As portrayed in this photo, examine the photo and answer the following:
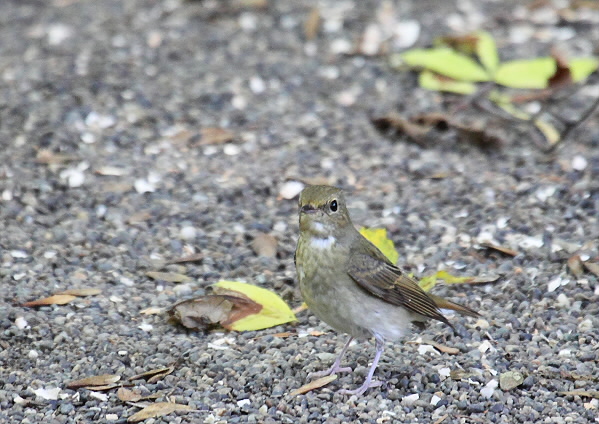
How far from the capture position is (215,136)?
26.0 feet

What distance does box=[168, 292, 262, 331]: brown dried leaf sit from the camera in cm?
559

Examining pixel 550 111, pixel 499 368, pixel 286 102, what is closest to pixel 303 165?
pixel 286 102

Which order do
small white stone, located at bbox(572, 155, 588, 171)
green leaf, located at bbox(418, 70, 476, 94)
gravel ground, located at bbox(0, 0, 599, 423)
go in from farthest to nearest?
green leaf, located at bbox(418, 70, 476, 94)
small white stone, located at bbox(572, 155, 588, 171)
gravel ground, located at bbox(0, 0, 599, 423)

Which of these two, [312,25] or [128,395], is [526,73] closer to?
[312,25]

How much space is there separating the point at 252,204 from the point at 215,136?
104 cm

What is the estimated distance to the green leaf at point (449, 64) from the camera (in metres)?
8.60

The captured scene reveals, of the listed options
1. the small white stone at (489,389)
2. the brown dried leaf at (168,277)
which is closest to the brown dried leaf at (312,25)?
the brown dried leaf at (168,277)

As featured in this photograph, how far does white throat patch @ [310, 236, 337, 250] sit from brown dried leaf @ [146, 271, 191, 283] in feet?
4.21

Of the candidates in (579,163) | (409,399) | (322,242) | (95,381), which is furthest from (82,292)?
(579,163)

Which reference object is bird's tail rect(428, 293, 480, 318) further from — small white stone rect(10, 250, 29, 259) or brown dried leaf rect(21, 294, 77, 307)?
small white stone rect(10, 250, 29, 259)

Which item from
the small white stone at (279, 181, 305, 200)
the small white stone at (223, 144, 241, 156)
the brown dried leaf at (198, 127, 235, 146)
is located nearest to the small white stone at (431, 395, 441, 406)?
the small white stone at (279, 181, 305, 200)

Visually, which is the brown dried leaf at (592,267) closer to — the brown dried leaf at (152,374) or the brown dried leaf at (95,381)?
the brown dried leaf at (152,374)

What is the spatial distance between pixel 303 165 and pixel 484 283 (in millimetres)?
2032

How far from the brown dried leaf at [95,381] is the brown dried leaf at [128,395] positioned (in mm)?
96
